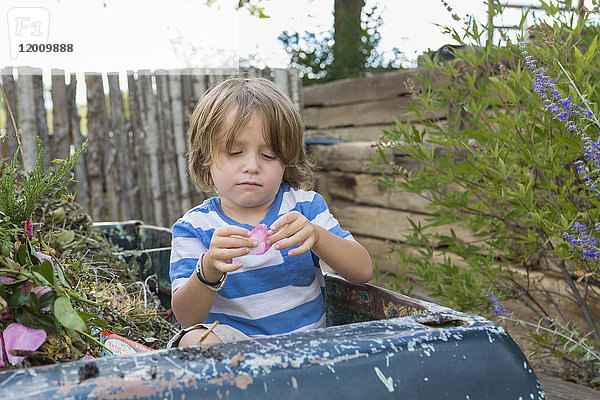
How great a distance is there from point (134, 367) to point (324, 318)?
102 cm

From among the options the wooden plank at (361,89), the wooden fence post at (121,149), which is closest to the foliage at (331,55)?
the wooden plank at (361,89)

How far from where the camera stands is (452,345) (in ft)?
3.37

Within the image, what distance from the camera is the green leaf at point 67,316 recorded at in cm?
96

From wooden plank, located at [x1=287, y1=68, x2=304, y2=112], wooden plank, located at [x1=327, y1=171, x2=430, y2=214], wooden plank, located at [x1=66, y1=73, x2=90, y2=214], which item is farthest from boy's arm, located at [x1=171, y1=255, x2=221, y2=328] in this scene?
wooden plank, located at [x1=287, y1=68, x2=304, y2=112]

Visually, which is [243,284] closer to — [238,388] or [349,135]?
[238,388]

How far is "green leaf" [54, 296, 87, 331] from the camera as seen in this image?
0.96m

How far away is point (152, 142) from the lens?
573cm

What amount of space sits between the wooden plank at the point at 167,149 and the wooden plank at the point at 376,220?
157 cm

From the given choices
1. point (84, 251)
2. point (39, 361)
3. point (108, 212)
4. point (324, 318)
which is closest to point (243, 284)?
point (324, 318)

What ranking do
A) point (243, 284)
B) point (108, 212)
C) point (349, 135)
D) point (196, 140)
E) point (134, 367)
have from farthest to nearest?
point (349, 135)
point (108, 212)
point (196, 140)
point (243, 284)
point (134, 367)

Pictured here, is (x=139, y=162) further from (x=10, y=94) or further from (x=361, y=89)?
(x=361, y=89)

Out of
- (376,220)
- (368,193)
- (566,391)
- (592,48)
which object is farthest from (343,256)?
(368,193)

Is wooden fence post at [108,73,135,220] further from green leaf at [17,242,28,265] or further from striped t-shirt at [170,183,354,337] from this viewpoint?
green leaf at [17,242,28,265]

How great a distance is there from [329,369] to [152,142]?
508 cm
